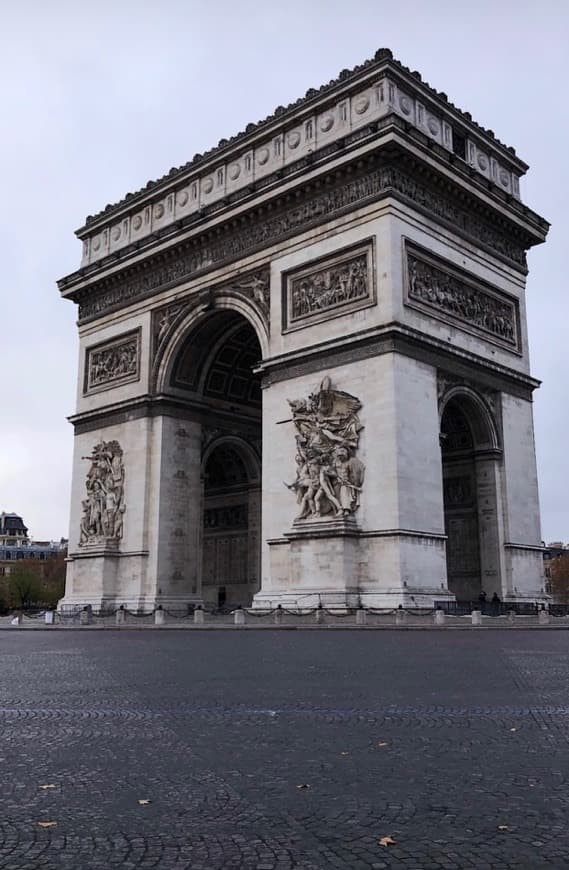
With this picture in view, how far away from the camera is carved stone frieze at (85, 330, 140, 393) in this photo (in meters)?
33.3

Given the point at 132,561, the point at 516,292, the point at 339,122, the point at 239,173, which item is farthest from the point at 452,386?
the point at 132,561

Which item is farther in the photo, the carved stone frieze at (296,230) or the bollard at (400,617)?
the carved stone frieze at (296,230)

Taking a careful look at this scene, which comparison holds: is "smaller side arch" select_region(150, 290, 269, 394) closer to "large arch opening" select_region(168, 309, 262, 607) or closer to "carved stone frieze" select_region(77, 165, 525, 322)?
"large arch opening" select_region(168, 309, 262, 607)

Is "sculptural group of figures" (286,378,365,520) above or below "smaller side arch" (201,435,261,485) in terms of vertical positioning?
below

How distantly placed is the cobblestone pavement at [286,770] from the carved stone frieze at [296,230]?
19.7 meters

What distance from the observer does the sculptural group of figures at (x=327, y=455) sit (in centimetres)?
2456

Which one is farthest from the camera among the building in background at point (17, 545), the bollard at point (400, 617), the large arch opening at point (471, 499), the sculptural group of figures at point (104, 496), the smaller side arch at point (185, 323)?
the building in background at point (17, 545)

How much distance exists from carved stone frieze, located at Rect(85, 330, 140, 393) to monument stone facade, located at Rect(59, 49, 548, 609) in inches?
3.6

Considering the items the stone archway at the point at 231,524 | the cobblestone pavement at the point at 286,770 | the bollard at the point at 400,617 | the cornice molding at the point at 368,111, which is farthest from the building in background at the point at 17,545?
the cobblestone pavement at the point at 286,770

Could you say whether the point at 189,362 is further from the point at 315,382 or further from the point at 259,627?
the point at 259,627

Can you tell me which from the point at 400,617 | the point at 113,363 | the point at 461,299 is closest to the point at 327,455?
the point at 400,617

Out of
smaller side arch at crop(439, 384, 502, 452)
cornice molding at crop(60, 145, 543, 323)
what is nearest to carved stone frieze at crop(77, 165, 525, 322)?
cornice molding at crop(60, 145, 543, 323)

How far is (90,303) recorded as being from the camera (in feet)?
119

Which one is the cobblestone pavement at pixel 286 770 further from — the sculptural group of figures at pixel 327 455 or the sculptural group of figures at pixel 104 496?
the sculptural group of figures at pixel 104 496
